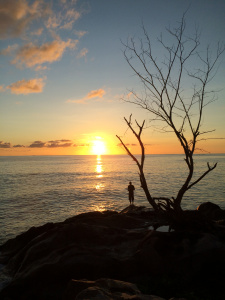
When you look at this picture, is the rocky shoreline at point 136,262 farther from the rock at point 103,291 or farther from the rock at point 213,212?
the rock at point 213,212

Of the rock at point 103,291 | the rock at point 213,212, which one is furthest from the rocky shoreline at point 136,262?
the rock at point 213,212

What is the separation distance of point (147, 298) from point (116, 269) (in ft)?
8.72

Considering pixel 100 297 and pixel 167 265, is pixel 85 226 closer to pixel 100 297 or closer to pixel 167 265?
pixel 167 265

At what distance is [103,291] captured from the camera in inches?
186

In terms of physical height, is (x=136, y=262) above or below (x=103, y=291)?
below

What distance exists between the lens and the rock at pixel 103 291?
14.9 feet

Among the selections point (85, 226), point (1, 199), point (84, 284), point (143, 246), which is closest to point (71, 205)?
point (1, 199)

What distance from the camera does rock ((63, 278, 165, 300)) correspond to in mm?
4556

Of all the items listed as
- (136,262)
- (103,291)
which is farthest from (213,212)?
(103,291)

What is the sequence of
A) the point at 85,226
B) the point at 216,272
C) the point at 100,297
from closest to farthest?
the point at 100,297, the point at 216,272, the point at 85,226

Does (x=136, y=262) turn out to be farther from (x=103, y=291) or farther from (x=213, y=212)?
(x=213, y=212)

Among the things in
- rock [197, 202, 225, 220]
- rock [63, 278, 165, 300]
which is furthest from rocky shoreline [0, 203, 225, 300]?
rock [197, 202, 225, 220]

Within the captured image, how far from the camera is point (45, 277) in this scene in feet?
23.4

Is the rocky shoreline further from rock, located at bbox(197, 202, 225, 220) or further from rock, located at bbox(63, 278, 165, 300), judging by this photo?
rock, located at bbox(197, 202, 225, 220)
